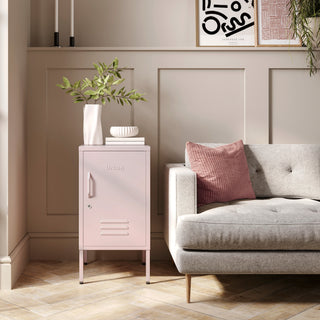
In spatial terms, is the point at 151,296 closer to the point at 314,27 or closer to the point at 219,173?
the point at 219,173

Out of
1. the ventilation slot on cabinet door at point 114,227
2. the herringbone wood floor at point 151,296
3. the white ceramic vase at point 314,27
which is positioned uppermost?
the white ceramic vase at point 314,27

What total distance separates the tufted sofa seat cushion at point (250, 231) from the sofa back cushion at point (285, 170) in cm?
58

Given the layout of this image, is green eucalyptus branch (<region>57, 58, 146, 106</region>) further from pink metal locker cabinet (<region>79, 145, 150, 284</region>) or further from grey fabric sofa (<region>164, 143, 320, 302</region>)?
grey fabric sofa (<region>164, 143, 320, 302</region>)

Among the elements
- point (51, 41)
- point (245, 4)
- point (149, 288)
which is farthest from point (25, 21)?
point (149, 288)

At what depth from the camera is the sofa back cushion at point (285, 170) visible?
2867 mm

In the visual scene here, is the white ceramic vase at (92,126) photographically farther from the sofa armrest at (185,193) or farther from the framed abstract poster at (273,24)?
the framed abstract poster at (273,24)

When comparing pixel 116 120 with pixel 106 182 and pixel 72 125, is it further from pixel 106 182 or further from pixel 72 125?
pixel 106 182

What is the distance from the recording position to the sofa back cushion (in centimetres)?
287

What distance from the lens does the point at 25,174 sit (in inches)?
123

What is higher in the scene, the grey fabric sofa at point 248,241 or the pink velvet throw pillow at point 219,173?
the pink velvet throw pillow at point 219,173

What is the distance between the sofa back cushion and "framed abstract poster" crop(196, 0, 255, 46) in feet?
2.50

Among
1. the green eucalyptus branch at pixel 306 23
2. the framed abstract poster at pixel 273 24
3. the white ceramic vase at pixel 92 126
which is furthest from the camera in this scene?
the framed abstract poster at pixel 273 24

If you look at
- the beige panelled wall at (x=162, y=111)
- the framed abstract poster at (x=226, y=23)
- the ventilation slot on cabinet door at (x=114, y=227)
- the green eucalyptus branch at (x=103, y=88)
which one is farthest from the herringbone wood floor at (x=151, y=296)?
the framed abstract poster at (x=226, y=23)

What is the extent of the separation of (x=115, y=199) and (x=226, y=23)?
4.72ft
